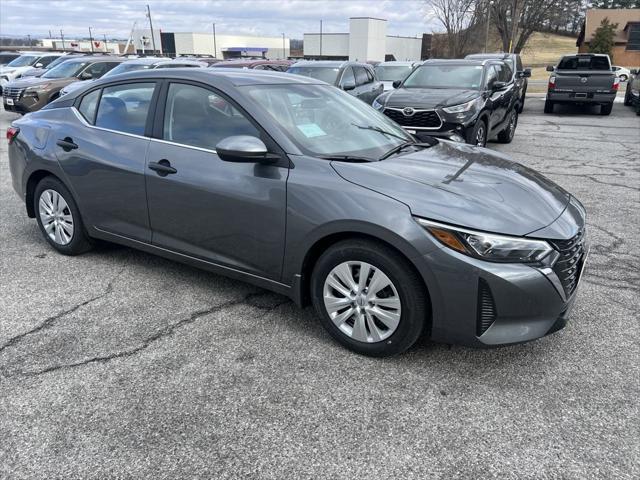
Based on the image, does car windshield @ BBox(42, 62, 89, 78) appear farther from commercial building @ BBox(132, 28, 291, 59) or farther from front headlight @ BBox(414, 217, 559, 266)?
commercial building @ BBox(132, 28, 291, 59)

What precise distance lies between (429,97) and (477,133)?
0.99 m

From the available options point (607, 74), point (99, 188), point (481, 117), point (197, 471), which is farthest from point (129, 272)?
point (607, 74)

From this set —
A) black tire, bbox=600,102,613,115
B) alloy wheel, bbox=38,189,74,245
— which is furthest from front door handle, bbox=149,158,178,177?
black tire, bbox=600,102,613,115

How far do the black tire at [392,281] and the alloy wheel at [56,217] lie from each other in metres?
2.54

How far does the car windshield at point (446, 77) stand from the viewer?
9.41 meters

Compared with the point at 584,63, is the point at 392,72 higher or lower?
lower

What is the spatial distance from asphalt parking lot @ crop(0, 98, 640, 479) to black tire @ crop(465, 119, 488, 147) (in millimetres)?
4434

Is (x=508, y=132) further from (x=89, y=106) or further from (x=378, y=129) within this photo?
(x=89, y=106)

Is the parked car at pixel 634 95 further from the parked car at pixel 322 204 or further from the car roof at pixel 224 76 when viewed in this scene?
the car roof at pixel 224 76

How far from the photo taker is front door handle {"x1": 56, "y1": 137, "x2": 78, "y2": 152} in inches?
166

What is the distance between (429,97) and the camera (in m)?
8.66

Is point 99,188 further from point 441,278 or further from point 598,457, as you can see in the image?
point 598,457

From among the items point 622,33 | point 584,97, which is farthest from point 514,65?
point 622,33

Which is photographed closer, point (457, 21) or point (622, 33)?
point (457, 21)
